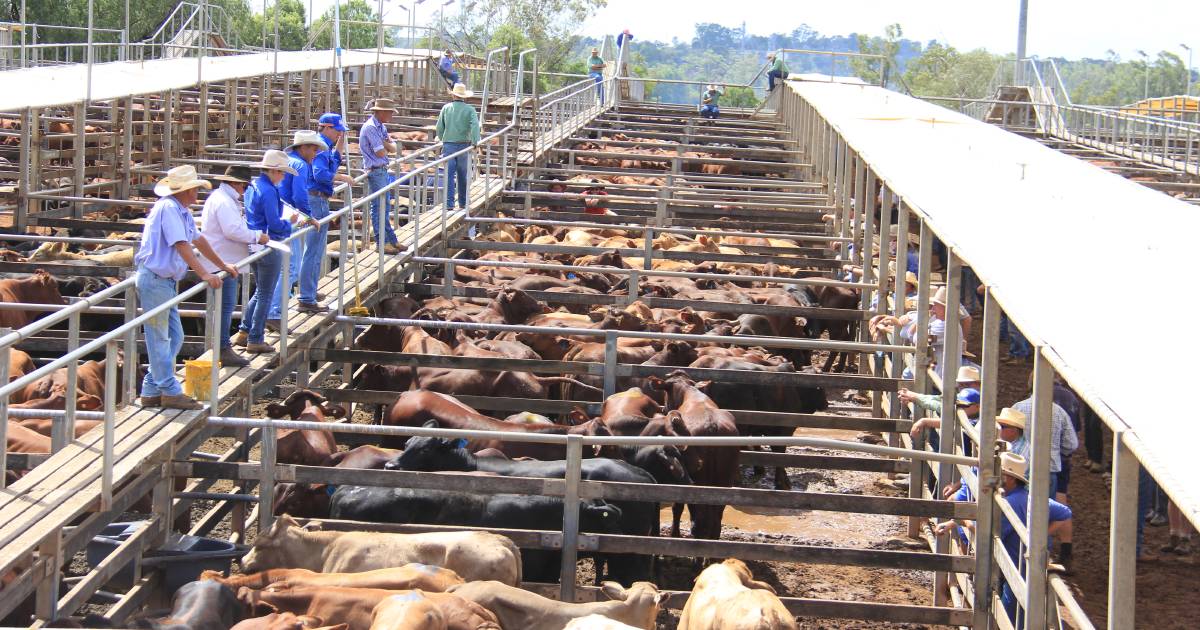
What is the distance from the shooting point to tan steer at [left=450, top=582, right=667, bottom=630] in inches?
304

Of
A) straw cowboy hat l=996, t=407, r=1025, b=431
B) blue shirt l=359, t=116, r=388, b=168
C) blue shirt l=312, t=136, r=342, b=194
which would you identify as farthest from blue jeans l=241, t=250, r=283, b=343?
straw cowboy hat l=996, t=407, r=1025, b=431

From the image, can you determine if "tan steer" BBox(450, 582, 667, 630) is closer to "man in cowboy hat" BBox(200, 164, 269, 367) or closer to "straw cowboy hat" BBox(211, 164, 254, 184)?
"man in cowboy hat" BBox(200, 164, 269, 367)

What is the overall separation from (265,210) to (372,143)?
18.7ft

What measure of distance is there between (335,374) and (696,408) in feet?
18.6

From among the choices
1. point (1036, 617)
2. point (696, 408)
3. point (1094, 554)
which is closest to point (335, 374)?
point (696, 408)

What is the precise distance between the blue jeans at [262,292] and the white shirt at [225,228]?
413 millimetres

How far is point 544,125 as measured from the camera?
29.3 meters

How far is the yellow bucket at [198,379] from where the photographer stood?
995cm

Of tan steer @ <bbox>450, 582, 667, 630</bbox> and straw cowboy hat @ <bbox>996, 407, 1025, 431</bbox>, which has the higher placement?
straw cowboy hat @ <bbox>996, 407, 1025, 431</bbox>

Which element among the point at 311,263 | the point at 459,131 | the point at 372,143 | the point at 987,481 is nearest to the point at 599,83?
the point at 459,131

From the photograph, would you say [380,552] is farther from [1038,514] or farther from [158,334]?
[1038,514]

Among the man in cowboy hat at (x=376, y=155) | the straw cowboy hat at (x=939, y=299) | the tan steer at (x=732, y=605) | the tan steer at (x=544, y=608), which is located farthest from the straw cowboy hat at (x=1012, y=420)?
the man in cowboy hat at (x=376, y=155)

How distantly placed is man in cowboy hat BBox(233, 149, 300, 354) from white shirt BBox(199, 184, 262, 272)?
0.40m

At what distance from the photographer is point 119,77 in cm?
2173
